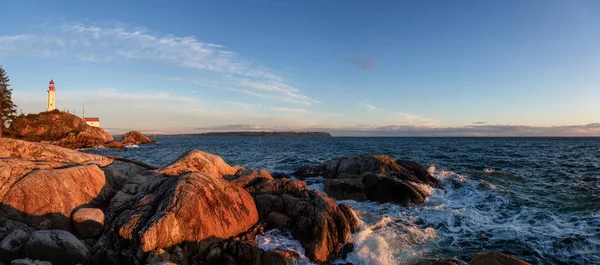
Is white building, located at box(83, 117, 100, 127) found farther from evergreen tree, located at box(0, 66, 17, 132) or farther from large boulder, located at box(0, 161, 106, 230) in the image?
large boulder, located at box(0, 161, 106, 230)

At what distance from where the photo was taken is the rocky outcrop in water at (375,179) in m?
20.1

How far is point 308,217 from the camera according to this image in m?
13.1

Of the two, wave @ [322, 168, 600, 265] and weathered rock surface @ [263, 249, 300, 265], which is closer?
weathered rock surface @ [263, 249, 300, 265]

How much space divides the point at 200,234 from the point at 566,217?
1923 cm

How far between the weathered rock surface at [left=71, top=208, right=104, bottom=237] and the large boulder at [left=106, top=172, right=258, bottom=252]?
37 cm

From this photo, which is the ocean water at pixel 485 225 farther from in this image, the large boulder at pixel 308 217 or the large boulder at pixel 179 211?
the large boulder at pixel 179 211

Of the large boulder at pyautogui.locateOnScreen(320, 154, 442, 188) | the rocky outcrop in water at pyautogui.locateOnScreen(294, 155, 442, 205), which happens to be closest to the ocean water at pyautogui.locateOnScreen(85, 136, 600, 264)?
the rocky outcrop in water at pyautogui.locateOnScreen(294, 155, 442, 205)

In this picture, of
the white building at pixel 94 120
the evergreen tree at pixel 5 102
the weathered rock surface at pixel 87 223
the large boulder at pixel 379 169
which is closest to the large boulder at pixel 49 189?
the weathered rock surface at pixel 87 223

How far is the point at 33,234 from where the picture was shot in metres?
9.38

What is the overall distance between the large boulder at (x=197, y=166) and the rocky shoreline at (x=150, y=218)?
0.27m

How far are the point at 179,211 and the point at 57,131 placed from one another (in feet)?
286

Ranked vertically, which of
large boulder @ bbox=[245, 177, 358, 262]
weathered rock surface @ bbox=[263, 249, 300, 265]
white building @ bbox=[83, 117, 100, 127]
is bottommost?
weathered rock surface @ bbox=[263, 249, 300, 265]

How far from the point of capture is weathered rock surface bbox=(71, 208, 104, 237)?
1100 cm

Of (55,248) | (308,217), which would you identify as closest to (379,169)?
(308,217)
